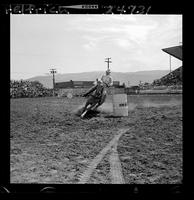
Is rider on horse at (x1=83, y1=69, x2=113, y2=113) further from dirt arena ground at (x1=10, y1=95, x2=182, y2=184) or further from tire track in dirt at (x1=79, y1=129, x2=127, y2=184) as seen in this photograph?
tire track in dirt at (x1=79, y1=129, x2=127, y2=184)

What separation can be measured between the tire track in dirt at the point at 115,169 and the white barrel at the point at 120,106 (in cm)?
49

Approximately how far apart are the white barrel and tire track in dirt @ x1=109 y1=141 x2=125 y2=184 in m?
0.49

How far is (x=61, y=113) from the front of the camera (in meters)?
3.79

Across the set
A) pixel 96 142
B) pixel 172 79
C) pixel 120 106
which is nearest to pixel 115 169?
pixel 96 142

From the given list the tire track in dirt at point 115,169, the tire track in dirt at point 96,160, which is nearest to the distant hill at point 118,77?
the tire track in dirt at point 96,160

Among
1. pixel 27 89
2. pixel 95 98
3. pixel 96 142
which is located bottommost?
pixel 96 142

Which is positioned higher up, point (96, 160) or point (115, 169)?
point (96, 160)

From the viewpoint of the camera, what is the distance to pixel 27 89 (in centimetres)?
383

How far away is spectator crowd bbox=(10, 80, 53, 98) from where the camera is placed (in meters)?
3.67

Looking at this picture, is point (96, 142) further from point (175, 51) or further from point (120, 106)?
point (175, 51)

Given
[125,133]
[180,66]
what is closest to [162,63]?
[180,66]

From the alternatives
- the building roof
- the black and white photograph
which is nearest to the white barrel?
the black and white photograph

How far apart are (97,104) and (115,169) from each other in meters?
0.85
